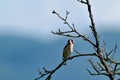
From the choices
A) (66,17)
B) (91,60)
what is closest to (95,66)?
(91,60)

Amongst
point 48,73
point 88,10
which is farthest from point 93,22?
point 48,73

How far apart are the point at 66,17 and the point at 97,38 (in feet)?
3.26

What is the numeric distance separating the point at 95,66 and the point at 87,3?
1.42 m

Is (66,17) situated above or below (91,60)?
above

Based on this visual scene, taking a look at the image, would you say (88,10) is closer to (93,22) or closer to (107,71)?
(93,22)

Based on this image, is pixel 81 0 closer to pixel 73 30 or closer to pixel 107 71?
pixel 73 30

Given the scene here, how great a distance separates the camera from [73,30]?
14648 mm

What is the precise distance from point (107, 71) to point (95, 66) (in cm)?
52

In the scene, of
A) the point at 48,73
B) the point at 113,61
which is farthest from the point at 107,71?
the point at 48,73

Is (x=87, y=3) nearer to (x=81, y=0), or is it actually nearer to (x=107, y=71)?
(x=81, y=0)

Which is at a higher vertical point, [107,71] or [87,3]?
[87,3]

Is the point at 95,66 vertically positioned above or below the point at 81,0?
below

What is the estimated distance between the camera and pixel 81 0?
14500mm

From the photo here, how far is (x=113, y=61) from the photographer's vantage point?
47.7 feet
